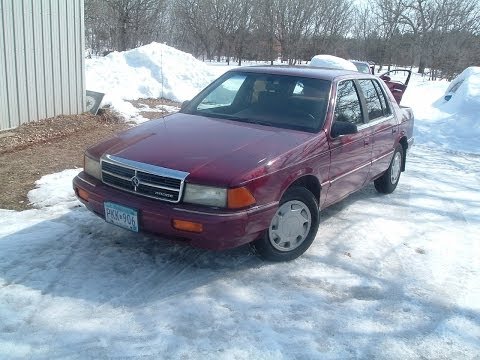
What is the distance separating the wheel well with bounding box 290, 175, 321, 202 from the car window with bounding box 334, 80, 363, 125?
717mm

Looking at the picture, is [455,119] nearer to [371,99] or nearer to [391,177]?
[391,177]

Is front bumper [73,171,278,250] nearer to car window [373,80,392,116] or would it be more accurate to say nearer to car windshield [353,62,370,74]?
car window [373,80,392,116]

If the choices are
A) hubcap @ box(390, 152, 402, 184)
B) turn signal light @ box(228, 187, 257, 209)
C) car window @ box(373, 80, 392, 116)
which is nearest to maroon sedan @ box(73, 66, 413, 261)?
turn signal light @ box(228, 187, 257, 209)

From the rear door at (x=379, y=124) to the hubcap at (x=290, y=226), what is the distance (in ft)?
5.19

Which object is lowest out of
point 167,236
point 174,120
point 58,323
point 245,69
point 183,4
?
point 58,323

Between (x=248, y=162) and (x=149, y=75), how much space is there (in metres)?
11.2

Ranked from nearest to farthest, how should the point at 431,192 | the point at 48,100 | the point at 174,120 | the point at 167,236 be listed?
the point at 167,236 < the point at 174,120 < the point at 431,192 < the point at 48,100

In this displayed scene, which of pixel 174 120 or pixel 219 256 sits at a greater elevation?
pixel 174 120

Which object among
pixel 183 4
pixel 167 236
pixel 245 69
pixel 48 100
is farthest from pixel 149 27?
pixel 167 236

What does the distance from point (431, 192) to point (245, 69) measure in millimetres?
3194

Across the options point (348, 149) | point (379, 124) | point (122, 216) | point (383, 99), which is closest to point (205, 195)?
point (122, 216)

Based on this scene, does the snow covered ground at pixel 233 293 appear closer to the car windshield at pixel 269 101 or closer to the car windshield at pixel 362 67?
the car windshield at pixel 269 101

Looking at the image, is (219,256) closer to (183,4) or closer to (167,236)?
(167,236)

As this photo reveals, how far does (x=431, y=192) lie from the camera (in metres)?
6.38
